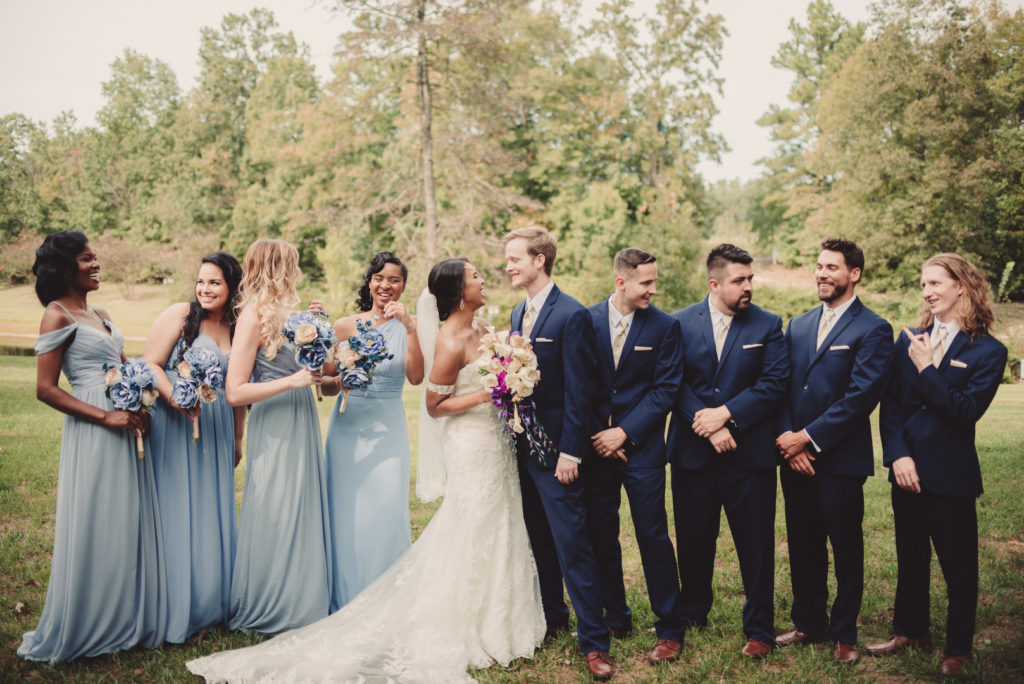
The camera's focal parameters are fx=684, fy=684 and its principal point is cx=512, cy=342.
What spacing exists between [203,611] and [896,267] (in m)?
28.8

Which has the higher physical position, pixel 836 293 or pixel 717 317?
pixel 836 293

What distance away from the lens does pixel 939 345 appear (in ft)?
14.0

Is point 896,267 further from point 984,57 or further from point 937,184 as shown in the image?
point 984,57

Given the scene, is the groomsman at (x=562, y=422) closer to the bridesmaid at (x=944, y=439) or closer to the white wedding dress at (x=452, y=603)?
the white wedding dress at (x=452, y=603)

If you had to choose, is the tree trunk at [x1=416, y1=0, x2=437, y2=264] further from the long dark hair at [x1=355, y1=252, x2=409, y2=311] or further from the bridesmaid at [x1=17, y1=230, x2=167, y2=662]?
the bridesmaid at [x1=17, y1=230, x2=167, y2=662]

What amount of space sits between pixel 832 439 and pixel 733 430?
57cm

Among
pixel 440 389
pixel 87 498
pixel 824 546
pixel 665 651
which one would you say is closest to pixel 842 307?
pixel 824 546

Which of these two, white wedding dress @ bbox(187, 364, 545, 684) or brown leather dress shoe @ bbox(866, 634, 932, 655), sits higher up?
white wedding dress @ bbox(187, 364, 545, 684)

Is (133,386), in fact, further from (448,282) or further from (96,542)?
(448,282)

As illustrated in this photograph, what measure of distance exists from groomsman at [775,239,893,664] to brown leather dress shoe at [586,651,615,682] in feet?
4.03

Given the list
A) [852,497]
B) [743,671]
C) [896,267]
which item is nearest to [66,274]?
[743,671]

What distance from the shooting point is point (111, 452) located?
4.24 metres

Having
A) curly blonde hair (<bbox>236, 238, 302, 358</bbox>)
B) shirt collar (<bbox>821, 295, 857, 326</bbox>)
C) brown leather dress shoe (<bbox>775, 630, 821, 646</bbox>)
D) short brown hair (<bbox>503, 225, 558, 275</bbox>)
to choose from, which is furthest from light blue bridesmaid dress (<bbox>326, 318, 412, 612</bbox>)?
shirt collar (<bbox>821, 295, 857, 326</bbox>)

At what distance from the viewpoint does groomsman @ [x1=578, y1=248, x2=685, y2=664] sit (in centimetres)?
429
